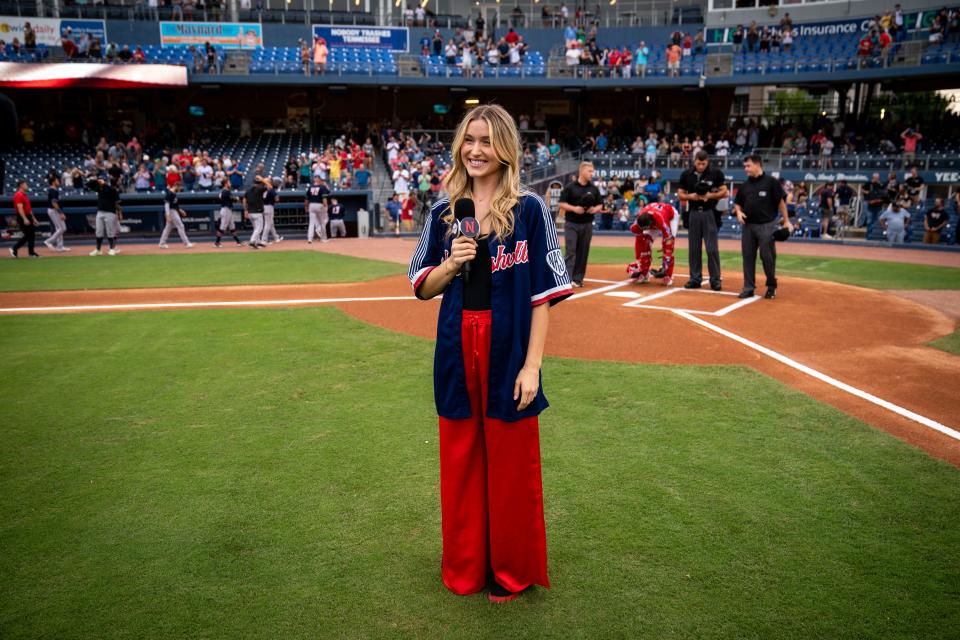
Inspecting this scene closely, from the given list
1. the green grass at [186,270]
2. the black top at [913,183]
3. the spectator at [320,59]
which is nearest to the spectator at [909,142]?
the black top at [913,183]

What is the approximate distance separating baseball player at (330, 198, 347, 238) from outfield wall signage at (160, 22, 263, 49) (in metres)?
15.8

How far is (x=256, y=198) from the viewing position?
66.3 feet

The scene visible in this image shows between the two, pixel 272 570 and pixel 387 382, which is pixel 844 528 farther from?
pixel 387 382

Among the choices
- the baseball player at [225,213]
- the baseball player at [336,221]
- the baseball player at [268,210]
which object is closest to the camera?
the baseball player at [268,210]

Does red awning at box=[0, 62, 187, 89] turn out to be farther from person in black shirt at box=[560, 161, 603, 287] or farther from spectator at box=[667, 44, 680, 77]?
person in black shirt at box=[560, 161, 603, 287]

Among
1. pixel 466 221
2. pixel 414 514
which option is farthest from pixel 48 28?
pixel 466 221

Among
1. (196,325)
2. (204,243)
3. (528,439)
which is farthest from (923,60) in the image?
(528,439)

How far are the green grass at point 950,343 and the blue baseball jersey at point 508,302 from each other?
6.89m

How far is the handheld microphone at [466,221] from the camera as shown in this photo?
2.96 metres

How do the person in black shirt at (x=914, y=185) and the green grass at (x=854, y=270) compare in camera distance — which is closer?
the green grass at (x=854, y=270)

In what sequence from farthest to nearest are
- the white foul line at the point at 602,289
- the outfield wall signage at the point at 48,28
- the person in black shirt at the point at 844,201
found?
the outfield wall signage at the point at 48,28 < the person in black shirt at the point at 844,201 < the white foul line at the point at 602,289

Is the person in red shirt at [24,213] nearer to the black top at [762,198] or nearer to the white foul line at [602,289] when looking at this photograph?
the white foul line at [602,289]

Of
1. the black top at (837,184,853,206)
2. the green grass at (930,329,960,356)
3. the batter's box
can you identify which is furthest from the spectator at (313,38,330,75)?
the green grass at (930,329,960,356)

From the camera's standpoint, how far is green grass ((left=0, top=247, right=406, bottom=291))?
45.1ft
